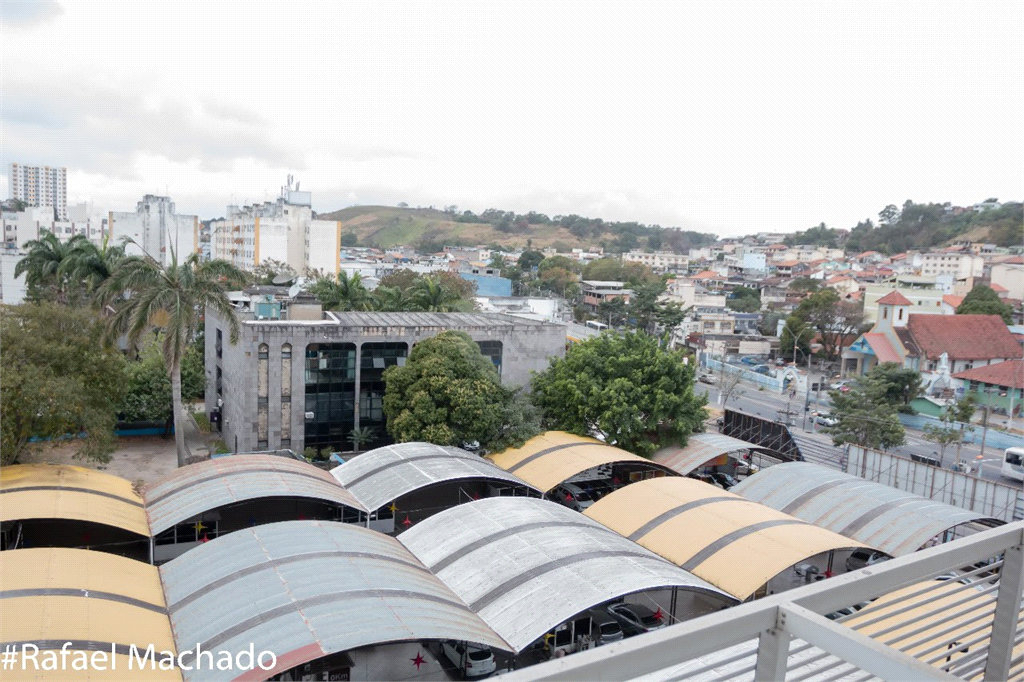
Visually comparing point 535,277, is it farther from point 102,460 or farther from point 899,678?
point 899,678

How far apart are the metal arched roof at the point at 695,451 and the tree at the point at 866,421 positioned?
6658mm

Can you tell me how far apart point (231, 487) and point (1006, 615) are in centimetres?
1601

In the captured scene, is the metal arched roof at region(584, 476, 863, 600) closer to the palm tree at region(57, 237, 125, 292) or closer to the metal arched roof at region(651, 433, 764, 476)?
the metal arched roof at region(651, 433, 764, 476)

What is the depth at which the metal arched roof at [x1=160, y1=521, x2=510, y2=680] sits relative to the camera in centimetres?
1005

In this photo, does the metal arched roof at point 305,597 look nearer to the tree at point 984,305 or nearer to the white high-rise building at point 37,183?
the tree at point 984,305

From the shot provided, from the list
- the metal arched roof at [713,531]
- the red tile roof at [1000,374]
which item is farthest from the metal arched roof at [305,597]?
the red tile roof at [1000,374]

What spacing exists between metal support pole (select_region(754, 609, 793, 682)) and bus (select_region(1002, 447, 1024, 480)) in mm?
31632

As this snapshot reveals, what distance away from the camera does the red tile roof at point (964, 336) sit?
45.0m

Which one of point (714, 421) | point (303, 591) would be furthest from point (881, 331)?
point (303, 591)

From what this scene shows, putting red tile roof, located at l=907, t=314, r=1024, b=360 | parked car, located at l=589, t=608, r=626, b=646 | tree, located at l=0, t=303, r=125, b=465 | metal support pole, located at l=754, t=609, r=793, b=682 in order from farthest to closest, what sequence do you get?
red tile roof, located at l=907, t=314, r=1024, b=360 → tree, located at l=0, t=303, r=125, b=465 → parked car, located at l=589, t=608, r=626, b=646 → metal support pole, located at l=754, t=609, r=793, b=682

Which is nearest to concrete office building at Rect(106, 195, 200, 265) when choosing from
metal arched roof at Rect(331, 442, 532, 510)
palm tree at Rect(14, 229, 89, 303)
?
palm tree at Rect(14, 229, 89, 303)

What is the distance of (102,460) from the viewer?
59.1 feet

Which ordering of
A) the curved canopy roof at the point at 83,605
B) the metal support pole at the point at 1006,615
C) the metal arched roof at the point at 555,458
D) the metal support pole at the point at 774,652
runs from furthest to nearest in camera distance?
the metal arched roof at the point at 555,458
the curved canopy roof at the point at 83,605
the metal support pole at the point at 1006,615
the metal support pole at the point at 774,652

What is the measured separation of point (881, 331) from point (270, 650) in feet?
154
